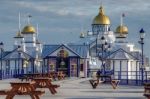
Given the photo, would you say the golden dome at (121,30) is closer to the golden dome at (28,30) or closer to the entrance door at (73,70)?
the golden dome at (28,30)

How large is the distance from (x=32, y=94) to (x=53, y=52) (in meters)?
43.0

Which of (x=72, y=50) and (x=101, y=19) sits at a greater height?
(x=101, y=19)

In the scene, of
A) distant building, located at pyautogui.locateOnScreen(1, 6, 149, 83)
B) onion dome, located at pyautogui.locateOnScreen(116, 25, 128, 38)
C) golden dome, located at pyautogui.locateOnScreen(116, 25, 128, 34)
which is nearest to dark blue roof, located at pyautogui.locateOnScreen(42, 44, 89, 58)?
distant building, located at pyautogui.locateOnScreen(1, 6, 149, 83)

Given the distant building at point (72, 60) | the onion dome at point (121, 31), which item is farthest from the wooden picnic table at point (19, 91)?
the onion dome at point (121, 31)

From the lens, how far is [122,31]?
381 feet

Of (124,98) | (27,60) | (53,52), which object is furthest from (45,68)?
(124,98)

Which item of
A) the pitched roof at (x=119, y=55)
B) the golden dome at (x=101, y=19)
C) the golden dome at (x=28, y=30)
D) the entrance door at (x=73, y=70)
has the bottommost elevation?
the entrance door at (x=73, y=70)

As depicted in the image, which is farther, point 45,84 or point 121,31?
point 121,31

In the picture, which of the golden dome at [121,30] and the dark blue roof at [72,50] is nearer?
the dark blue roof at [72,50]

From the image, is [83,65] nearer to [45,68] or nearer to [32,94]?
[45,68]

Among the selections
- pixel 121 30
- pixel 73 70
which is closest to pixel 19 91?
pixel 73 70

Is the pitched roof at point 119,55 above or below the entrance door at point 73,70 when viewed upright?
above

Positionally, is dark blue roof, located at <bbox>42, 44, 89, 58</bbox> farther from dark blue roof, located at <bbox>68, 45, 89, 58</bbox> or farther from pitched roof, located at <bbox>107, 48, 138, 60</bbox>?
pitched roof, located at <bbox>107, 48, 138, 60</bbox>

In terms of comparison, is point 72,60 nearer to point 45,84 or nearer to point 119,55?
point 119,55
